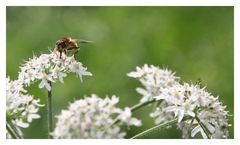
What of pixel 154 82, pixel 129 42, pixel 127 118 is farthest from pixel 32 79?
pixel 129 42

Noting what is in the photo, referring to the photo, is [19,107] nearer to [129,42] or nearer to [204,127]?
[204,127]

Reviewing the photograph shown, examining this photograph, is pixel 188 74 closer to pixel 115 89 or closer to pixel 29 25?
pixel 115 89

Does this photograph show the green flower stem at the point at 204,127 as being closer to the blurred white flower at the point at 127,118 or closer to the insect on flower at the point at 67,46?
the blurred white flower at the point at 127,118

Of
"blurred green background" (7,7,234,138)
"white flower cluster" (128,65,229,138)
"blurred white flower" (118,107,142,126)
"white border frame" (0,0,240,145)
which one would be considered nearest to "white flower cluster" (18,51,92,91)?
"white border frame" (0,0,240,145)

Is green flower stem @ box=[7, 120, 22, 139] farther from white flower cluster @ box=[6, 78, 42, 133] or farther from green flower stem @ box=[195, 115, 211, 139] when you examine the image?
green flower stem @ box=[195, 115, 211, 139]

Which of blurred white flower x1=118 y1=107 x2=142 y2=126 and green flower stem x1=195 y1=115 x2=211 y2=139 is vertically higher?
blurred white flower x1=118 y1=107 x2=142 y2=126
